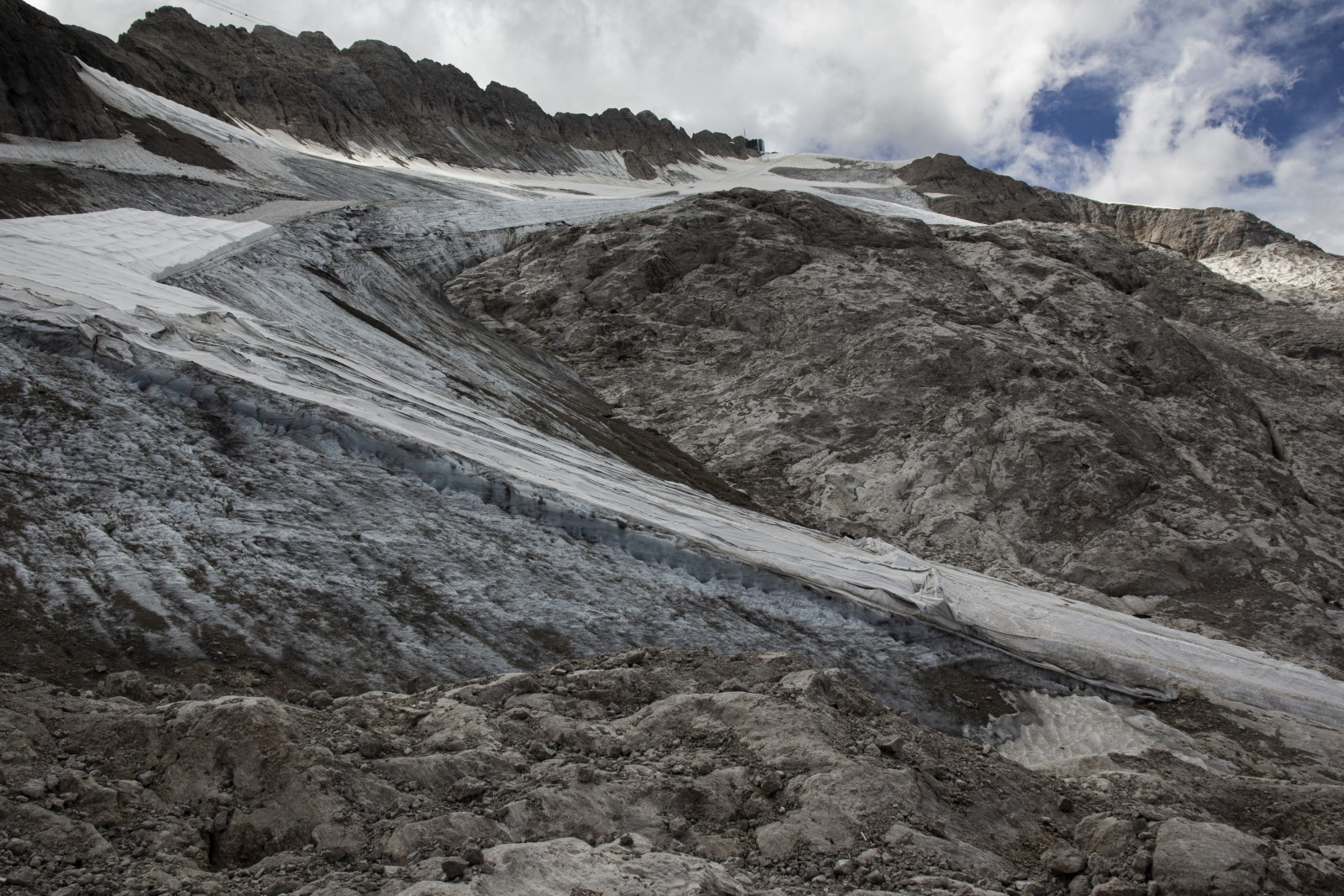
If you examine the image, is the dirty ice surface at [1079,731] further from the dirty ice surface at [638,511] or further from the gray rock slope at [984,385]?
the gray rock slope at [984,385]

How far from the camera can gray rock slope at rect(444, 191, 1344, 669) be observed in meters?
13.0

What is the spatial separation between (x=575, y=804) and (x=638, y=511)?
4.37 meters

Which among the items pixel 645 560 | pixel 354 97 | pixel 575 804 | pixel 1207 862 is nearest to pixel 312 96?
pixel 354 97

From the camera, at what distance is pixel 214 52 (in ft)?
152

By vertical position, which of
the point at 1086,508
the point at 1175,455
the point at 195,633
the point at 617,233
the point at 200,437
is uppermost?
the point at 617,233

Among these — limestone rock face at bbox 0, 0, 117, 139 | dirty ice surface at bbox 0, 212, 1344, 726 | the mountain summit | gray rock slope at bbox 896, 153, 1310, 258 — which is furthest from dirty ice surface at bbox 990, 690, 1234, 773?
gray rock slope at bbox 896, 153, 1310, 258

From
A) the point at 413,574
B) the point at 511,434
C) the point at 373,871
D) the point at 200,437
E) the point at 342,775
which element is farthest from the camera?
the point at 511,434

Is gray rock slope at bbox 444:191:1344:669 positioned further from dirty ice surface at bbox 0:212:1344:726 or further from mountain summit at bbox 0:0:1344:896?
dirty ice surface at bbox 0:212:1344:726

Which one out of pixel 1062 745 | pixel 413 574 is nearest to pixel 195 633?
pixel 413 574

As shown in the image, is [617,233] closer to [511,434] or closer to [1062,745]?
[511,434]

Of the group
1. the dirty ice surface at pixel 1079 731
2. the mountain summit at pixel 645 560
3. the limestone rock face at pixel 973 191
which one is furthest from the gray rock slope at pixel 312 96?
the dirty ice surface at pixel 1079 731

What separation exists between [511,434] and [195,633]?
5.29 metres

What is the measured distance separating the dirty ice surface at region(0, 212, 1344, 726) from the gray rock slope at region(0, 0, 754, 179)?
633 inches

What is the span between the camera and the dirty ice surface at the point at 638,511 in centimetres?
→ 753
